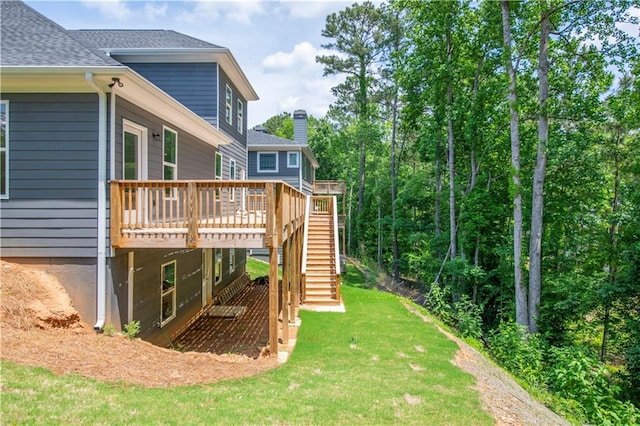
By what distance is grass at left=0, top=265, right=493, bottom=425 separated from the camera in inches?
156

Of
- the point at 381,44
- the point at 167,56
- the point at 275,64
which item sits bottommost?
the point at 167,56

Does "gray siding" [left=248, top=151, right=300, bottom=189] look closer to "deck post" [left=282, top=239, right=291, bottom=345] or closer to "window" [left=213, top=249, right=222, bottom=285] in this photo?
"window" [left=213, top=249, right=222, bottom=285]

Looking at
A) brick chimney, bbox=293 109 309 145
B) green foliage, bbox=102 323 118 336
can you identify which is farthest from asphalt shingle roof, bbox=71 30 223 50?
brick chimney, bbox=293 109 309 145

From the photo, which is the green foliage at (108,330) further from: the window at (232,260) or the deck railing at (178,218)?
the window at (232,260)

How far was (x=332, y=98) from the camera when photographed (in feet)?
97.0

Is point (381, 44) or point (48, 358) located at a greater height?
point (381, 44)

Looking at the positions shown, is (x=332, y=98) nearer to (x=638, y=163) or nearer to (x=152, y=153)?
(x=638, y=163)

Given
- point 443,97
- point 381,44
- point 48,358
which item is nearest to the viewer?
point 48,358

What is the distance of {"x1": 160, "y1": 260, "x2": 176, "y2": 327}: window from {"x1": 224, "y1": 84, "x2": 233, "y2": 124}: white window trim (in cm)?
607

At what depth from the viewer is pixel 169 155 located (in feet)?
28.5

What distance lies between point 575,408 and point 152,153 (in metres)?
9.76

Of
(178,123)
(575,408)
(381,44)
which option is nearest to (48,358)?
(178,123)

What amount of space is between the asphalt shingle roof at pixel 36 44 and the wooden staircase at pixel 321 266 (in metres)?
8.10

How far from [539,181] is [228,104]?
36.2 feet
